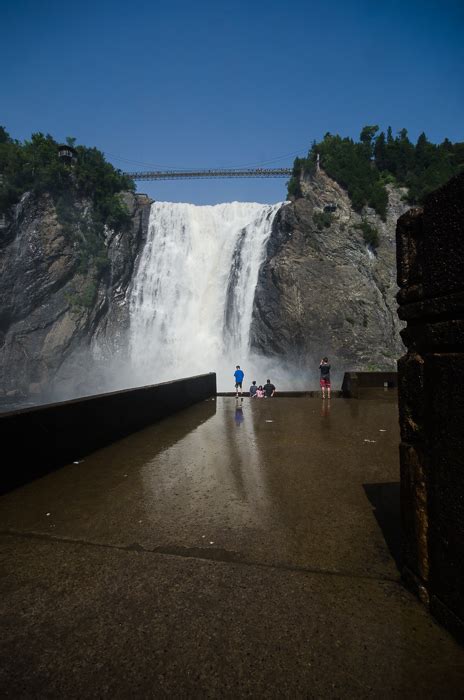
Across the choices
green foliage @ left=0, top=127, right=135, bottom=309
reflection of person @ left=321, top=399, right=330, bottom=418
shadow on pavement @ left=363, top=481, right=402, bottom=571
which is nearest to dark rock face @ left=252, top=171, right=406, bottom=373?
green foliage @ left=0, top=127, right=135, bottom=309

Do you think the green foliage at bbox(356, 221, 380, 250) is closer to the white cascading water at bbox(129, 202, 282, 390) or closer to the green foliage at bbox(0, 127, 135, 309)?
the white cascading water at bbox(129, 202, 282, 390)

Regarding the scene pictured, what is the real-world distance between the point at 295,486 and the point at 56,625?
2609 mm

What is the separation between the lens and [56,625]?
6.64ft

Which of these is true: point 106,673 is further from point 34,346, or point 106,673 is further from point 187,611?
point 34,346

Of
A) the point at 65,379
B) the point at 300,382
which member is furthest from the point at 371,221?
the point at 65,379

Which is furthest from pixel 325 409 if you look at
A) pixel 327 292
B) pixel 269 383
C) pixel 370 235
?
pixel 370 235

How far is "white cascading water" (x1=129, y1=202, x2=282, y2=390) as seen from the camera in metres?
34.3

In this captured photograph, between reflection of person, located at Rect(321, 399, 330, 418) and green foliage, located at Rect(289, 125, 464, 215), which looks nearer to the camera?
reflection of person, located at Rect(321, 399, 330, 418)

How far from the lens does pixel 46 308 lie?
37.5m

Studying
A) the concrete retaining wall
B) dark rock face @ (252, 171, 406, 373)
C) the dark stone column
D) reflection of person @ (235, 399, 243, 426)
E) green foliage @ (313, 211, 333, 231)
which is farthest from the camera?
green foliage @ (313, 211, 333, 231)

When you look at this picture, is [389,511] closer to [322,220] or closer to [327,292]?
[327,292]

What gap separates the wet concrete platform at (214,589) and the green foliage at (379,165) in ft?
127

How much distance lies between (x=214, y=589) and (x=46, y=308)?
1566 inches

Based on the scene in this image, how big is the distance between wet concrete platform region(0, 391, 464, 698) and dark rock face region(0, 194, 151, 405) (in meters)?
34.3
